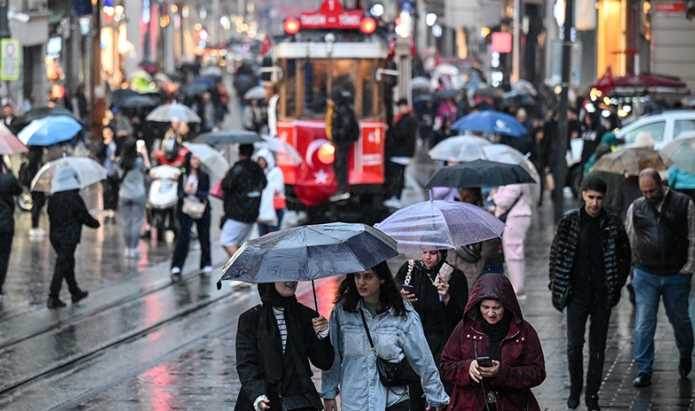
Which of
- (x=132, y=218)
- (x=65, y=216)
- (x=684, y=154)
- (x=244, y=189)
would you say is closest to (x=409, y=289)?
(x=684, y=154)

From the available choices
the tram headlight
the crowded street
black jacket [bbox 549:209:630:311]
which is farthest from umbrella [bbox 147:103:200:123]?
black jacket [bbox 549:209:630:311]

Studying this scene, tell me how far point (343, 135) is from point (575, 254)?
578 inches

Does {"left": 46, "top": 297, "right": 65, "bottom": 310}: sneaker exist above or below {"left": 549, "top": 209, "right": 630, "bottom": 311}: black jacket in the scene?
below

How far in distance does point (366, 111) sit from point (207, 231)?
6.39 metres

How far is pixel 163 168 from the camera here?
26.0 meters

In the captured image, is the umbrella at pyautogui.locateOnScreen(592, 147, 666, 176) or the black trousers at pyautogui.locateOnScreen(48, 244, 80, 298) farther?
the black trousers at pyautogui.locateOnScreen(48, 244, 80, 298)

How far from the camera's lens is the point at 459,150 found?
74.1ft

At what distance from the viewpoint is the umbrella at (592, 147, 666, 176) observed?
58.2ft

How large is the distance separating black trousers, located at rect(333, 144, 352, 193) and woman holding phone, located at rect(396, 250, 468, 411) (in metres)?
16.5

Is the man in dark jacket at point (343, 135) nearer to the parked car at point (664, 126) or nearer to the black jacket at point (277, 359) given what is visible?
the parked car at point (664, 126)

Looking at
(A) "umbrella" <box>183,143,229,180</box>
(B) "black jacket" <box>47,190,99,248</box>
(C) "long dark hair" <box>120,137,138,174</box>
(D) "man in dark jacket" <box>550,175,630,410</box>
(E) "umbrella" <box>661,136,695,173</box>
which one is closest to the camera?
(D) "man in dark jacket" <box>550,175,630,410</box>

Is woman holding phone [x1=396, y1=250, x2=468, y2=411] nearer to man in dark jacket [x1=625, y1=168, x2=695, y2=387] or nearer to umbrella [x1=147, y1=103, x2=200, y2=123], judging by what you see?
Result: man in dark jacket [x1=625, y1=168, x2=695, y2=387]

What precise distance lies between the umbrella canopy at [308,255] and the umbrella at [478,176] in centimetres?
514

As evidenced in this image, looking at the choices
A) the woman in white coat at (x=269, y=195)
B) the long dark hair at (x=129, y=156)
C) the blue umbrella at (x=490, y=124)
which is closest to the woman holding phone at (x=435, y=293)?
the woman in white coat at (x=269, y=195)
